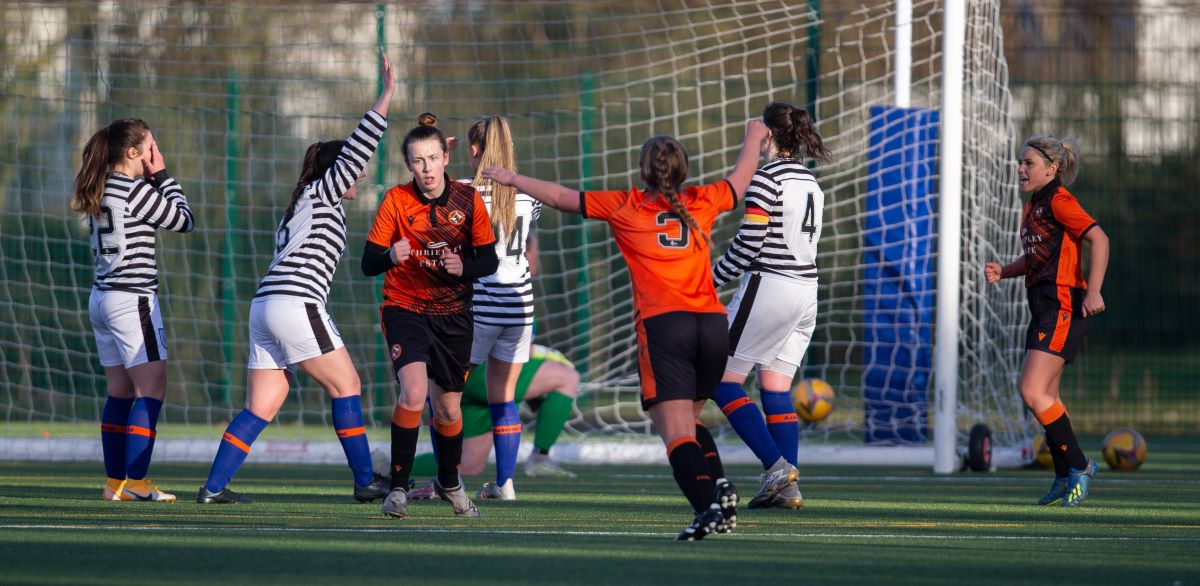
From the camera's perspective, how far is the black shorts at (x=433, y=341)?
246 inches

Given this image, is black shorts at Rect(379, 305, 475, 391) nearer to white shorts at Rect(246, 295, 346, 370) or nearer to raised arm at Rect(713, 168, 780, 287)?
white shorts at Rect(246, 295, 346, 370)

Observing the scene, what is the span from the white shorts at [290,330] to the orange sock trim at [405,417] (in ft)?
1.86

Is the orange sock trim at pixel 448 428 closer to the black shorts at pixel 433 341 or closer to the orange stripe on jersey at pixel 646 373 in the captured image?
the black shorts at pixel 433 341

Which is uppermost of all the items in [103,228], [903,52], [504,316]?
[903,52]

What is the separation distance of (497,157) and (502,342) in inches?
41.1

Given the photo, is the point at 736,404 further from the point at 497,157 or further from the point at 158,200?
the point at 158,200

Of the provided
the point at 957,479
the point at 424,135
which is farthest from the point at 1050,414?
the point at 424,135

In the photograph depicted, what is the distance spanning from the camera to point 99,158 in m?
7.02

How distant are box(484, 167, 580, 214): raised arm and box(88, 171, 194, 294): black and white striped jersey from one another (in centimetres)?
229

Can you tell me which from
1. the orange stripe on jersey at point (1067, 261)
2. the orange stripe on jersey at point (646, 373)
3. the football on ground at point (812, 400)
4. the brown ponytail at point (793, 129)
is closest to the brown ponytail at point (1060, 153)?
the orange stripe on jersey at point (1067, 261)

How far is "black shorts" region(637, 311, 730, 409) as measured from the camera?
529 cm

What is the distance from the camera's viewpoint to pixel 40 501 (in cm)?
682

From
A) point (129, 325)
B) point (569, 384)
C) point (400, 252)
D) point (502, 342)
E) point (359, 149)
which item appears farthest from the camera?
point (569, 384)

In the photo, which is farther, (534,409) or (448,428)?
(534,409)
